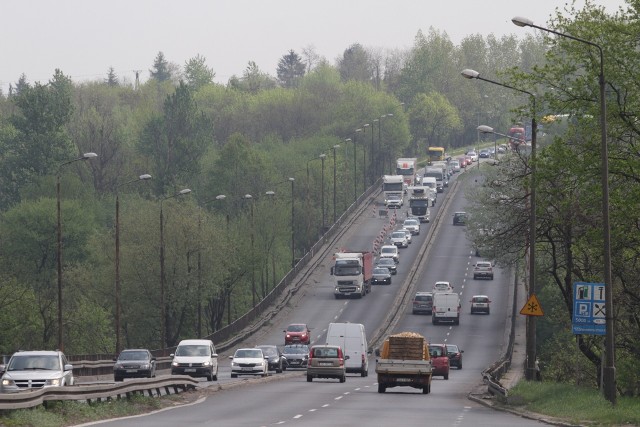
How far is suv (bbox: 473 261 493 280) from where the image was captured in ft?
412

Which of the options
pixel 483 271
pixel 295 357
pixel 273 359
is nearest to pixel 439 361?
pixel 273 359

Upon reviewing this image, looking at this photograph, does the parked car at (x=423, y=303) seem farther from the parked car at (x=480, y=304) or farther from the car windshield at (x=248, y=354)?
the car windshield at (x=248, y=354)

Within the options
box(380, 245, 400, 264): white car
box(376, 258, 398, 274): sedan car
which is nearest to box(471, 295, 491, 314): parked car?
box(376, 258, 398, 274): sedan car

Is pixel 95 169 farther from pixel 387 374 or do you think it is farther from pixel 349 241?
pixel 387 374

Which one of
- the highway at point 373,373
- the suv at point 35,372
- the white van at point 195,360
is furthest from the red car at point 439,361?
the suv at point 35,372

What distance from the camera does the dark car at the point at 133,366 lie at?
58.0 metres

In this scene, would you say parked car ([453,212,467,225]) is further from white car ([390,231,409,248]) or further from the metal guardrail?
the metal guardrail

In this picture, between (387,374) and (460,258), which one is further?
(460,258)

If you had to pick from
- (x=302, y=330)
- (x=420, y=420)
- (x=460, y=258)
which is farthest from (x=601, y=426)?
(x=460, y=258)

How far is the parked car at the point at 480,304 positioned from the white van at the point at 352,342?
41.4 metres

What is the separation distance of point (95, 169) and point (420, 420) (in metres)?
141

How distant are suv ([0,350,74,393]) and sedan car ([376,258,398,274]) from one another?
280 feet

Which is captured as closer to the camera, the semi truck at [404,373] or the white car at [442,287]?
the semi truck at [404,373]

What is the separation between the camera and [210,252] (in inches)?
4281
